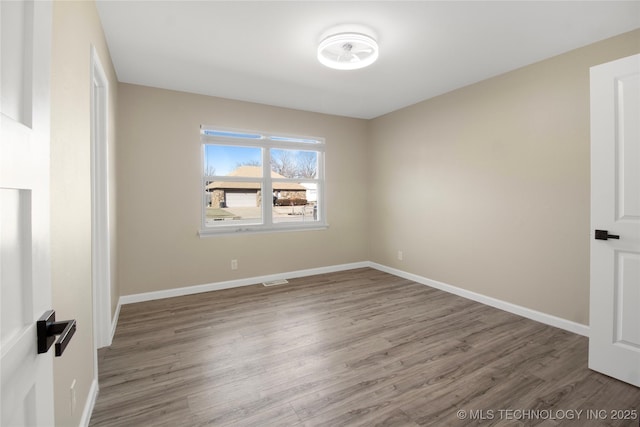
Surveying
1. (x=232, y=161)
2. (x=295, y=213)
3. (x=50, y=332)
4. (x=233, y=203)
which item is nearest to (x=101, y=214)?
(x=233, y=203)

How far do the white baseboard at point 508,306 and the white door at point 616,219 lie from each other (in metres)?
0.71

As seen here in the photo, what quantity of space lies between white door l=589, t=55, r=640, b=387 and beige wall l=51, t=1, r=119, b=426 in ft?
10.5

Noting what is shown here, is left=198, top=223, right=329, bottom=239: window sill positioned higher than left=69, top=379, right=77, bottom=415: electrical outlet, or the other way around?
left=198, top=223, right=329, bottom=239: window sill

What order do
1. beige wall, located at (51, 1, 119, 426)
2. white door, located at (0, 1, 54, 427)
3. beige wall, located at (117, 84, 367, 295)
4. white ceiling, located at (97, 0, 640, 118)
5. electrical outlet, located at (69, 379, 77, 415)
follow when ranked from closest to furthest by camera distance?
white door, located at (0, 1, 54, 427), beige wall, located at (51, 1, 119, 426), electrical outlet, located at (69, 379, 77, 415), white ceiling, located at (97, 0, 640, 118), beige wall, located at (117, 84, 367, 295)

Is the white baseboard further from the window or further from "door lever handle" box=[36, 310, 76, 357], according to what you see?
"door lever handle" box=[36, 310, 76, 357]

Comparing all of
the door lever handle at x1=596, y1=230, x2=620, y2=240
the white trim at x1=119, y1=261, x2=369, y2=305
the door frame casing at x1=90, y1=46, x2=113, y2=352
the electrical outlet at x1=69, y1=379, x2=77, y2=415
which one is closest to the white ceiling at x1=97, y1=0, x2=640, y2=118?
the door frame casing at x1=90, y1=46, x2=113, y2=352

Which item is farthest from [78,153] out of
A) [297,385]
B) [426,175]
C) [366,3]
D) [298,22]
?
[426,175]

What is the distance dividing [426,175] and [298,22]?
107 inches

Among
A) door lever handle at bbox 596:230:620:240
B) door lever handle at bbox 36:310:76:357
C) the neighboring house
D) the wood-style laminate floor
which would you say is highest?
the neighboring house

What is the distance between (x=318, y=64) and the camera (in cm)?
305

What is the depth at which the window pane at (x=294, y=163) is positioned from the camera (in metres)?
4.60

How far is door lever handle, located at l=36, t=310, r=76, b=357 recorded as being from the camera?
703mm

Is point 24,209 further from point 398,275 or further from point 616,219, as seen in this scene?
point 398,275

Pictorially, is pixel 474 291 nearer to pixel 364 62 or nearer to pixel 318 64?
pixel 364 62
